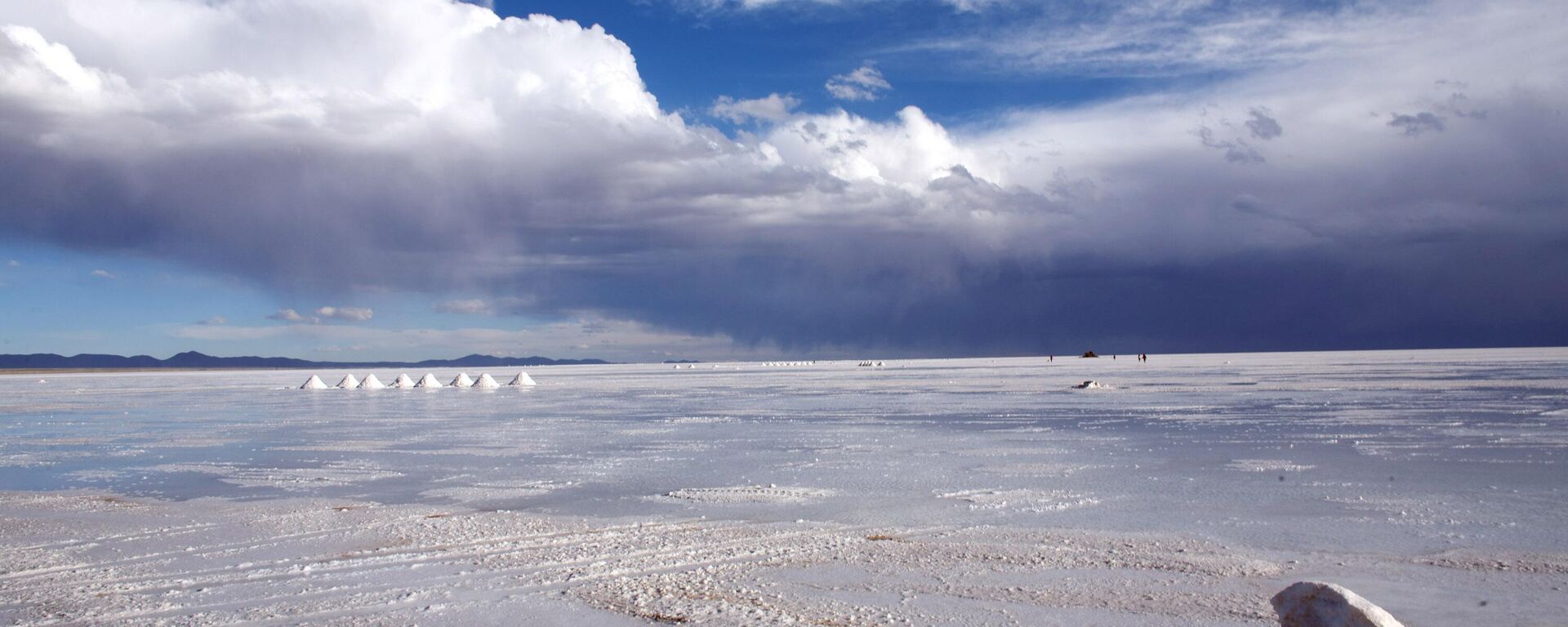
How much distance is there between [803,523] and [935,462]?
4.21 metres

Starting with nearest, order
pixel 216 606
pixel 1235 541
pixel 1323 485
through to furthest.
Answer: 1. pixel 216 606
2. pixel 1235 541
3. pixel 1323 485

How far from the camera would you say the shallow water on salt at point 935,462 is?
8156 millimetres

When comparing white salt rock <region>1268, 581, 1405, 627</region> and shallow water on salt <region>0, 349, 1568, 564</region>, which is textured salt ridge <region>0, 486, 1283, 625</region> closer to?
white salt rock <region>1268, 581, 1405, 627</region>

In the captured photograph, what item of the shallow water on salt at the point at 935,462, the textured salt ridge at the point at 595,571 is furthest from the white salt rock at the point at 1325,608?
the shallow water on salt at the point at 935,462

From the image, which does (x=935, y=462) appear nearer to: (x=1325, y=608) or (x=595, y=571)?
(x=595, y=571)

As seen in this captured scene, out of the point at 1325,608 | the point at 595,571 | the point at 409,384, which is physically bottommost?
the point at 595,571

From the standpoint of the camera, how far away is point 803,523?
26.2 feet

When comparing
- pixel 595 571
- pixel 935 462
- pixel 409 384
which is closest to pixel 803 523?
pixel 595 571

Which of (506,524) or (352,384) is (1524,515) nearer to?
(506,524)

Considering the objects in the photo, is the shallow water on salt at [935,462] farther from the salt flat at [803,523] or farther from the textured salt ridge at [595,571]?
the textured salt ridge at [595,571]

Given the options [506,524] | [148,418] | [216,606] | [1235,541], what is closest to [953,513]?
[1235,541]

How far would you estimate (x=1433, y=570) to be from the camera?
6.01 m

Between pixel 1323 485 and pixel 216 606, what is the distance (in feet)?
29.6

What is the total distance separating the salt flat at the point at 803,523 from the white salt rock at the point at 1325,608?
654 millimetres
